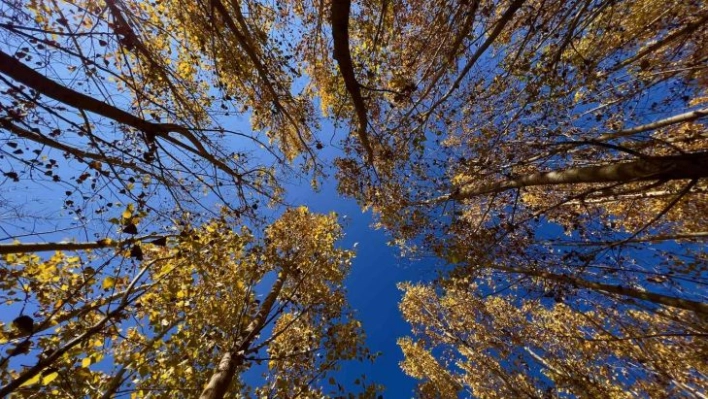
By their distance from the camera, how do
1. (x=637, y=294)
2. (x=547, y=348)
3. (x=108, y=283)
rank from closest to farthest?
1. (x=108, y=283)
2. (x=637, y=294)
3. (x=547, y=348)

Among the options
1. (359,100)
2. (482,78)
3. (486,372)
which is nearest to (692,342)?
(486,372)

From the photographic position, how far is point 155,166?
3172 mm

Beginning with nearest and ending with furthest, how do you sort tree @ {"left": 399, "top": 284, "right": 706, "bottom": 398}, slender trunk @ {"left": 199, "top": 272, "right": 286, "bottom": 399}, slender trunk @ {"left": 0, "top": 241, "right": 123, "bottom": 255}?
slender trunk @ {"left": 0, "top": 241, "right": 123, "bottom": 255} → slender trunk @ {"left": 199, "top": 272, "right": 286, "bottom": 399} → tree @ {"left": 399, "top": 284, "right": 706, "bottom": 398}

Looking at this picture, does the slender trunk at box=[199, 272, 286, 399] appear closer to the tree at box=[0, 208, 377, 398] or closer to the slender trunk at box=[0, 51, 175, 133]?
the tree at box=[0, 208, 377, 398]

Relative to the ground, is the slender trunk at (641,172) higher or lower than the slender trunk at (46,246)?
lower

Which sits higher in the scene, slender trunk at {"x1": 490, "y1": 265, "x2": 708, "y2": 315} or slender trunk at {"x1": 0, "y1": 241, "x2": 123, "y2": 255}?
slender trunk at {"x1": 0, "y1": 241, "x2": 123, "y2": 255}

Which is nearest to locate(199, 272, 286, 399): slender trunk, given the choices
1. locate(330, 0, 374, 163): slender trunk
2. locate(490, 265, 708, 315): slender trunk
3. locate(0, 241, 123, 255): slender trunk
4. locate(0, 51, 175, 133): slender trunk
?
locate(0, 241, 123, 255): slender trunk

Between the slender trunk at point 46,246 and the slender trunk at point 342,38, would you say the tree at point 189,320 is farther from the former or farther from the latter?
the slender trunk at point 342,38

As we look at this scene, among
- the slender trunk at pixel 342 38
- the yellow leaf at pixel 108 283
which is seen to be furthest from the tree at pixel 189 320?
the slender trunk at pixel 342 38

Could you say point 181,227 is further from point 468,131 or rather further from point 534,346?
point 534,346

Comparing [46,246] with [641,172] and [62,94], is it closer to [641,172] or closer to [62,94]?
[62,94]

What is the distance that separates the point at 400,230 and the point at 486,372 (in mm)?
6476

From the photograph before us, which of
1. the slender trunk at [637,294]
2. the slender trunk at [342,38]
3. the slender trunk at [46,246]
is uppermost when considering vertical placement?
the slender trunk at [342,38]

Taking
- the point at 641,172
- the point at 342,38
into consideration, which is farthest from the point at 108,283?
the point at 641,172
